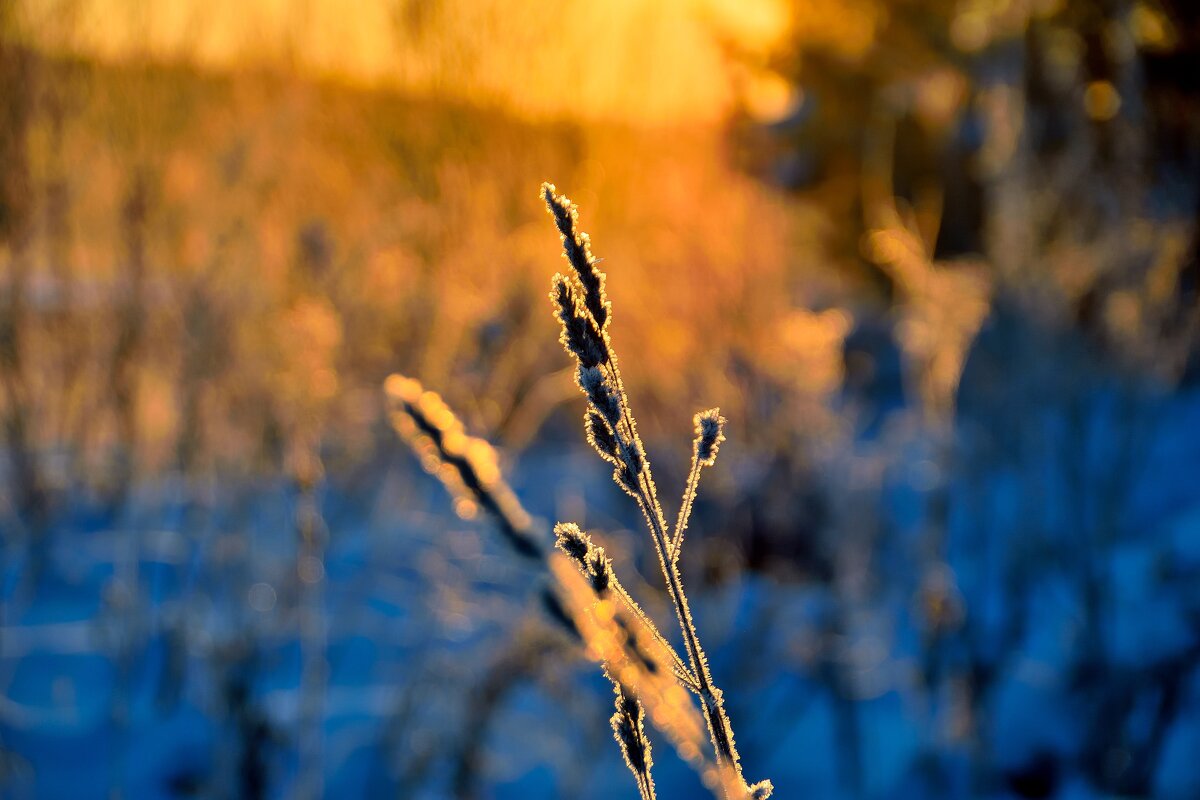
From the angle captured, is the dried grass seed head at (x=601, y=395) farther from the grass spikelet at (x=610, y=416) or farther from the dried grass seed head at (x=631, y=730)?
the dried grass seed head at (x=631, y=730)

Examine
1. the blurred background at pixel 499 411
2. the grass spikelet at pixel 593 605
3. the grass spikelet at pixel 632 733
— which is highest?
the blurred background at pixel 499 411

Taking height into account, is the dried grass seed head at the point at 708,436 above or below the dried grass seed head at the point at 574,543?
above

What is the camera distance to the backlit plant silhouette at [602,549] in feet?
1.77

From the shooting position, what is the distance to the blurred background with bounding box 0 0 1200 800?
258 centimetres

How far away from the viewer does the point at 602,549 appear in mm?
588

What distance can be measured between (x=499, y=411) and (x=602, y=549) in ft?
6.39

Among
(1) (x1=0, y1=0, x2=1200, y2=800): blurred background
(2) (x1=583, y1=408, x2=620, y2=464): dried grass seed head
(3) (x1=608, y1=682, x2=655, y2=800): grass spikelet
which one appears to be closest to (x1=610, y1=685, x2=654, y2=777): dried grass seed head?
(3) (x1=608, y1=682, x2=655, y2=800): grass spikelet

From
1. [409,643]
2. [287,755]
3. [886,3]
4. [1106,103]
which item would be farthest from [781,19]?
[287,755]

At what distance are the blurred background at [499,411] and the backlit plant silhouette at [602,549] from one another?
100 cm

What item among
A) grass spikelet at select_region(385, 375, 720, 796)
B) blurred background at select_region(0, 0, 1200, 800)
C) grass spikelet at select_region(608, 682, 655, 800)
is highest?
blurred background at select_region(0, 0, 1200, 800)

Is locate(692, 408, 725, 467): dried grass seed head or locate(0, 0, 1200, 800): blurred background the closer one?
locate(692, 408, 725, 467): dried grass seed head

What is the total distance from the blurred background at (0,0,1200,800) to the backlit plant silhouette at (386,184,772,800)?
3.29 ft

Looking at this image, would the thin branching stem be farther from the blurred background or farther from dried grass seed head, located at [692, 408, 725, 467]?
the blurred background

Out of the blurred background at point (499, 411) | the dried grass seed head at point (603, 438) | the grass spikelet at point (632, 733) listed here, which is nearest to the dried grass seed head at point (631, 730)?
the grass spikelet at point (632, 733)
